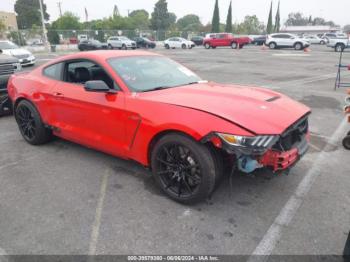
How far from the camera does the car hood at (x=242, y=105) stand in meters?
2.79

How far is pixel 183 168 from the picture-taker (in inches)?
120

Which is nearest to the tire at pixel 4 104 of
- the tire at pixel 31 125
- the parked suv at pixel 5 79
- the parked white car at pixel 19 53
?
the parked suv at pixel 5 79

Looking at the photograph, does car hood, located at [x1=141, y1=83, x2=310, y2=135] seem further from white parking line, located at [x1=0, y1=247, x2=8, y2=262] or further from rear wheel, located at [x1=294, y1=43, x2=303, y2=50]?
rear wheel, located at [x1=294, y1=43, x2=303, y2=50]

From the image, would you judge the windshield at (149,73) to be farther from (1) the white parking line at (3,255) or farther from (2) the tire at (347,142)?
(2) the tire at (347,142)

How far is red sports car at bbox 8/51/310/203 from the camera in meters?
2.77

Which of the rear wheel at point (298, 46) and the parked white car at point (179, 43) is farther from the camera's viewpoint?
the parked white car at point (179, 43)

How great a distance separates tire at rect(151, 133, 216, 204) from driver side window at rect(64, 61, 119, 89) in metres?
1.49

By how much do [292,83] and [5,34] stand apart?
150 feet

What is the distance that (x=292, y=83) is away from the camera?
11188 millimetres

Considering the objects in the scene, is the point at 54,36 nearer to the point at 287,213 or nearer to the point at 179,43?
the point at 179,43

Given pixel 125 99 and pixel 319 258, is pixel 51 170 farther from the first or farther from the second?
pixel 319 258

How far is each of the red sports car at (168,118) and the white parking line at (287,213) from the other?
51cm

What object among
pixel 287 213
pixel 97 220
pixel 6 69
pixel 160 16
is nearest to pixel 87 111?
pixel 97 220

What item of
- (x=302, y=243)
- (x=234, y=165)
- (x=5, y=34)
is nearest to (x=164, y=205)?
(x=234, y=165)
